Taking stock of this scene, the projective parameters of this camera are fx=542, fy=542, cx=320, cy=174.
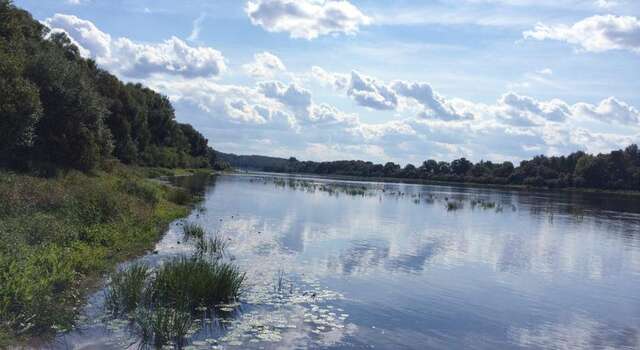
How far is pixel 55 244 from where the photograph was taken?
16578 millimetres

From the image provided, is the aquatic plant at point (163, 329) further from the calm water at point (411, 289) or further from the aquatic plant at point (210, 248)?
the aquatic plant at point (210, 248)

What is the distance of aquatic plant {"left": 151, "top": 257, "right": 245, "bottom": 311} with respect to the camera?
48.5 feet

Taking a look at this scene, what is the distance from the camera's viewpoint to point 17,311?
11703 millimetres

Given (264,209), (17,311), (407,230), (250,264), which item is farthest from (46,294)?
(264,209)

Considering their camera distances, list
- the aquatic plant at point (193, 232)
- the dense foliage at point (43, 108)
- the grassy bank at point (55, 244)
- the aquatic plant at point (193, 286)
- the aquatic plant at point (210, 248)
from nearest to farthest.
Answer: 1. the grassy bank at point (55, 244)
2. the aquatic plant at point (193, 286)
3. the aquatic plant at point (210, 248)
4. the aquatic plant at point (193, 232)
5. the dense foliage at point (43, 108)

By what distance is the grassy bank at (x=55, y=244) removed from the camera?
11.9 m

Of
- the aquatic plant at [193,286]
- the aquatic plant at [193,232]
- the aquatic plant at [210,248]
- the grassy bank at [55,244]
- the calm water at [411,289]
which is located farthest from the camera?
the aquatic plant at [193,232]

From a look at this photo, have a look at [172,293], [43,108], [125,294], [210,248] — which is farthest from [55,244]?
[43,108]

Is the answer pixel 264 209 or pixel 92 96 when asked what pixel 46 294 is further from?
pixel 264 209

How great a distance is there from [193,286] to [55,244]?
4921 millimetres

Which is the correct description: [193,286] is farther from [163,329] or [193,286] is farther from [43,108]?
[43,108]

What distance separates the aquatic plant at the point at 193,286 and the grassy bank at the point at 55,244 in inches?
84.8

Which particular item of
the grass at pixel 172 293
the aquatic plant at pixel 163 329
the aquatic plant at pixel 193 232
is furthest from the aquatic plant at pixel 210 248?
the aquatic plant at pixel 163 329

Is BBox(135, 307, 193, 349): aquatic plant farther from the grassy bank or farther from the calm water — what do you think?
the grassy bank
